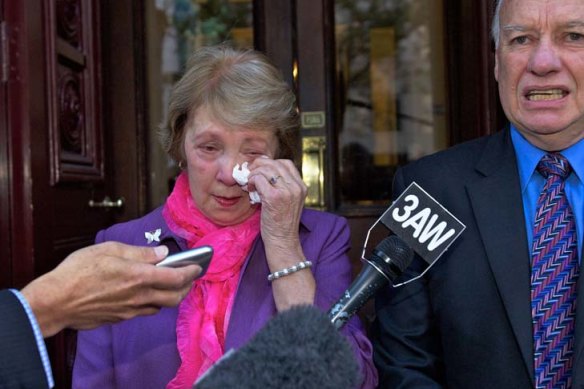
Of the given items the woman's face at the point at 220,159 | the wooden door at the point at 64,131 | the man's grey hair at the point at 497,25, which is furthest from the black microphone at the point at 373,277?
the wooden door at the point at 64,131

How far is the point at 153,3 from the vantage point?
302 cm

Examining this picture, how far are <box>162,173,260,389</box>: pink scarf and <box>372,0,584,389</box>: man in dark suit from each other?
0.35 meters

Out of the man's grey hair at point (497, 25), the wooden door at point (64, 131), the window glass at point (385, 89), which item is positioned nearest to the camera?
the man's grey hair at point (497, 25)

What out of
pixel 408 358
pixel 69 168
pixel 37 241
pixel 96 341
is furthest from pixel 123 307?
pixel 69 168

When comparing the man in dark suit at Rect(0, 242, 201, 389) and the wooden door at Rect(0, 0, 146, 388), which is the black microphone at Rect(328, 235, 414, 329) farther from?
the wooden door at Rect(0, 0, 146, 388)

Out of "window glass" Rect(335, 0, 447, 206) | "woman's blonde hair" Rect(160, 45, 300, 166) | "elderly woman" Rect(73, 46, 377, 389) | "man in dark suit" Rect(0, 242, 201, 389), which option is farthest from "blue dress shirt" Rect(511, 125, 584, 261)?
"window glass" Rect(335, 0, 447, 206)

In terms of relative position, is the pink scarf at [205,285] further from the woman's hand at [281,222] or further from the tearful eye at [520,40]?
the tearful eye at [520,40]

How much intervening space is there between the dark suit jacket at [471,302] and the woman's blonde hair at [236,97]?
34 cm

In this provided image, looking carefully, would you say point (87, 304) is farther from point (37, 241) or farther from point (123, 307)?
point (37, 241)

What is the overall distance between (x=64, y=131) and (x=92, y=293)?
4.79 feet

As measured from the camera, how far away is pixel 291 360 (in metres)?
0.61

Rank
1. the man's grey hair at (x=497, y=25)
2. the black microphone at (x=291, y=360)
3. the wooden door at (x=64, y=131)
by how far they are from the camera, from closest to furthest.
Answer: the black microphone at (x=291, y=360) → the man's grey hair at (x=497, y=25) → the wooden door at (x=64, y=131)

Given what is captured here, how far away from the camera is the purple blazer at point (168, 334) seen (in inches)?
59.5

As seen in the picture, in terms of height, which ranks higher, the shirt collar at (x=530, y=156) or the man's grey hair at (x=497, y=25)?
the man's grey hair at (x=497, y=25)
